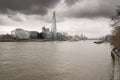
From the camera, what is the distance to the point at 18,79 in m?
11.3

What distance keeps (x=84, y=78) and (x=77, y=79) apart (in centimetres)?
71

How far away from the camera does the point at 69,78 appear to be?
1195cm

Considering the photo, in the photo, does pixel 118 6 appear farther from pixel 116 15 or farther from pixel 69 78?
pixel 69 78

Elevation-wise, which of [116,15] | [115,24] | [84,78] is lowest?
[84,78]

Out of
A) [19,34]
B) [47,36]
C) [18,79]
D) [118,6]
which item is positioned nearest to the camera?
[18,79]

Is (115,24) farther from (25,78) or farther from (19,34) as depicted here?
(19,34)

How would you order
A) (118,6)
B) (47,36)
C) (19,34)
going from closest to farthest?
(118,6)
(19,34)
(47,36)

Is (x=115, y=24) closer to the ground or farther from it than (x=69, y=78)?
farther from it

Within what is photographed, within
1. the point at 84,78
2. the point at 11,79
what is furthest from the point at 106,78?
the point at 11,79

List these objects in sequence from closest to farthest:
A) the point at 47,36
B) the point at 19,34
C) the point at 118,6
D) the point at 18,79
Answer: the point at 18,79 → the point at 118,6 → the point at 19,34 → the point at 47,36

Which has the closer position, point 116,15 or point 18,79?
point 18,79

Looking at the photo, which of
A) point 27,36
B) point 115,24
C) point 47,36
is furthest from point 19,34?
point 115,24

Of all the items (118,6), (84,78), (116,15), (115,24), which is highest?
(118,6)

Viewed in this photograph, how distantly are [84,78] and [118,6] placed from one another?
1310cm
